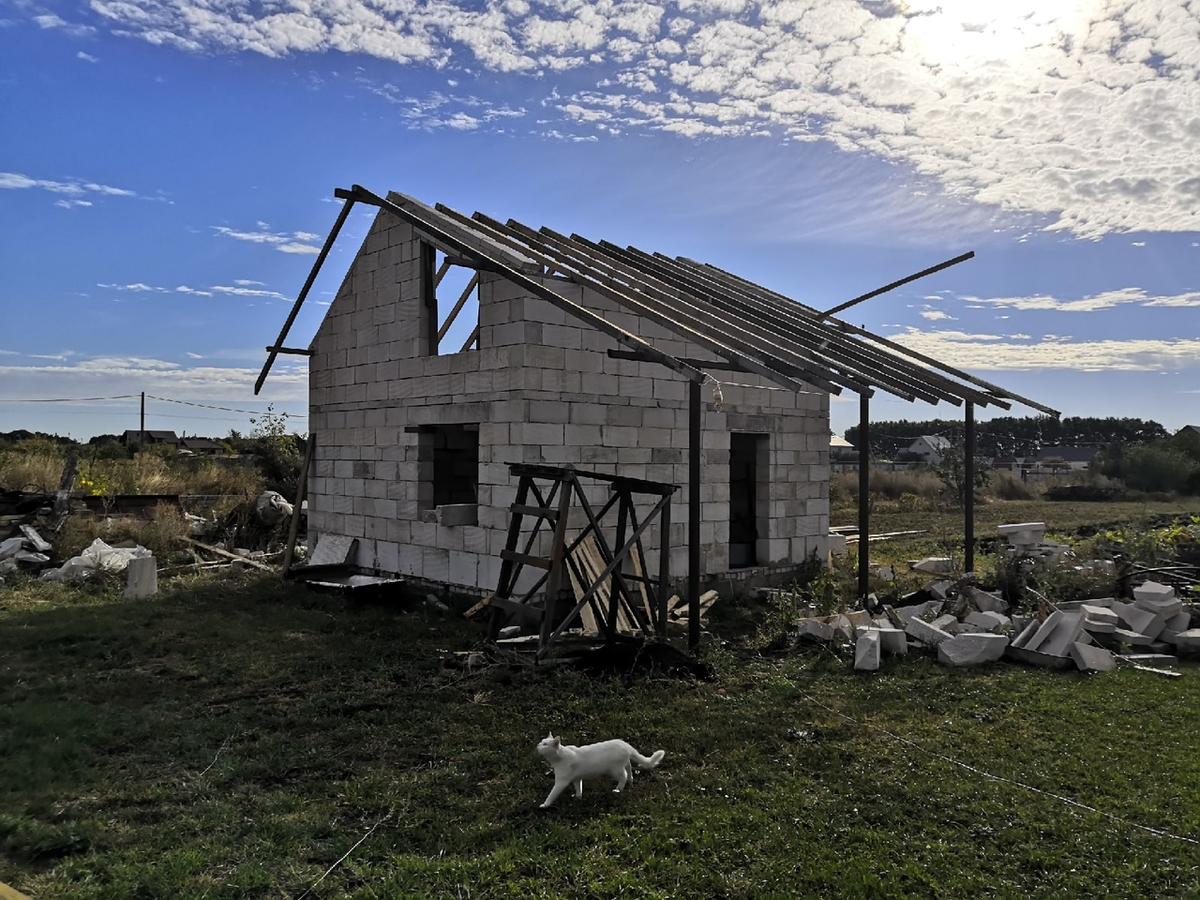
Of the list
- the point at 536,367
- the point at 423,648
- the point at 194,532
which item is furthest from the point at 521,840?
the point at 194,532

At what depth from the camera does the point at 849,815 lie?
4496 millimetres

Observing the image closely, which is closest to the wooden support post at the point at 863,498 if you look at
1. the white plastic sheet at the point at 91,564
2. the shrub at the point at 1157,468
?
the white plastic sheet at the point at 91,564

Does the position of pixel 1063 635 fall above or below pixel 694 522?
below

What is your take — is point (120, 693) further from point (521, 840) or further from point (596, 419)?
point (596, 419)

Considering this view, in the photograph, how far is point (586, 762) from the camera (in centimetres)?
461

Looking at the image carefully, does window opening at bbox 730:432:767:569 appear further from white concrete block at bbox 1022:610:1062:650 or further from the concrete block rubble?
white concrete block at bbox 1022:610:1062:650

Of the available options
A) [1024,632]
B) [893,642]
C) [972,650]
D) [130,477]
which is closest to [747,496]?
[893,642]

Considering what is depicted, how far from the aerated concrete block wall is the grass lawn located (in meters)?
2.78

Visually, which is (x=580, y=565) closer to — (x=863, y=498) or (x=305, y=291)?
(x=863, y=498)

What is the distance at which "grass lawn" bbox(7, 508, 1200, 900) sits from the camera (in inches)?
152

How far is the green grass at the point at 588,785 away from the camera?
385cm

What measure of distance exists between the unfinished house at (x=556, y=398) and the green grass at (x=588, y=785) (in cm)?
192

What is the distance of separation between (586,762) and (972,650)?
484cm

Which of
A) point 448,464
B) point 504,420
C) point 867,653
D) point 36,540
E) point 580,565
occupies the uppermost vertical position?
point 504,420
